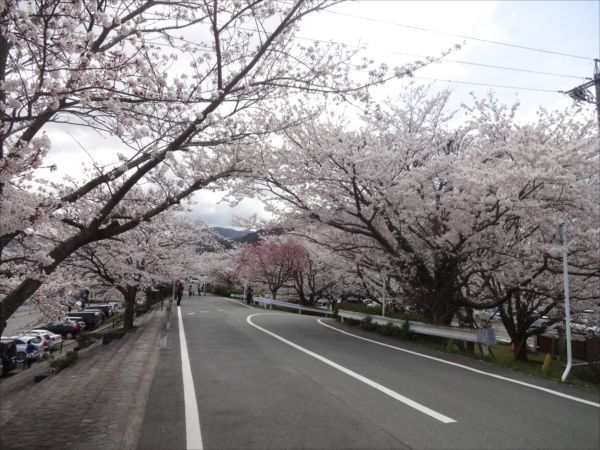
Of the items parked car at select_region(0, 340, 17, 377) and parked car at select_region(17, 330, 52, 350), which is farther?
parked car at select_region(17, 330, 52, 350)

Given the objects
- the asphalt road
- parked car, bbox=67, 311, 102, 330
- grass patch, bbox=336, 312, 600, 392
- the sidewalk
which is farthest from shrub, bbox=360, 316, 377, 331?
parked car, bbox=67, 311, 102, 330

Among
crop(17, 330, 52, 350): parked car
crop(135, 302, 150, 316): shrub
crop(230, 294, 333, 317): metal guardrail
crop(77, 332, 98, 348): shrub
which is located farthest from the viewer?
crop(135, 302, 150, 316): shrub

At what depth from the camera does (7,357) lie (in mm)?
17359

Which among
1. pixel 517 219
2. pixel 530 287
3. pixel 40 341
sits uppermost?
pixel 517 219

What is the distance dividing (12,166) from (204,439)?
3369mm

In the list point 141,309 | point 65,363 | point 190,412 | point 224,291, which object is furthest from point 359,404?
point 224,291

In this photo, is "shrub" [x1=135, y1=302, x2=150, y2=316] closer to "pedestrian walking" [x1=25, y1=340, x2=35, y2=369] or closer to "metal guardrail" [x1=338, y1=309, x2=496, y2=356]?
"pedestrian walking" [x1=25, y1=340, x2=35, y2=369]

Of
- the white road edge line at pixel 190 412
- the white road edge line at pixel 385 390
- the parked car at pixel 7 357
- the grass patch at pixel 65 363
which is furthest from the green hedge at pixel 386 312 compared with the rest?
the parked car at pixel 7 357

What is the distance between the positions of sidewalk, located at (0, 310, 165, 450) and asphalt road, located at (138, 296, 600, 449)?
274 mm

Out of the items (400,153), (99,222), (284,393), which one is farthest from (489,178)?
(99,222)

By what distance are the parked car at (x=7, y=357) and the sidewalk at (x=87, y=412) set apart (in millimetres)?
9786

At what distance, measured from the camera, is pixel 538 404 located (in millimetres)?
6332

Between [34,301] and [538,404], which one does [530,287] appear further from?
[34,301]

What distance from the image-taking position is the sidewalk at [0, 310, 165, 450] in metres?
4.76
